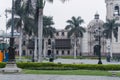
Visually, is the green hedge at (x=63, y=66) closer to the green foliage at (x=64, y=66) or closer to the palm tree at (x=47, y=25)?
the green foliage at (x=64, y=66)

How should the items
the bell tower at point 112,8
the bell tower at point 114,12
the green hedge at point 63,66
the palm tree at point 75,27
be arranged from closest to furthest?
1. the green hedge at point 63,66
2. the palm tree at point 75,27
3. the bell tower at point 114,12
4. the bell tower at point 112,8

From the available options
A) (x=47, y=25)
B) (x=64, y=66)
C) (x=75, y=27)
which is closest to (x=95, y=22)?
(x=75, y=27)

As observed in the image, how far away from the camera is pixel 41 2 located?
45.3m

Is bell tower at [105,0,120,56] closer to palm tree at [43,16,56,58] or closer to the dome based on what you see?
the dome

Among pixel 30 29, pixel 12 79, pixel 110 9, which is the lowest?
pixel 12 79

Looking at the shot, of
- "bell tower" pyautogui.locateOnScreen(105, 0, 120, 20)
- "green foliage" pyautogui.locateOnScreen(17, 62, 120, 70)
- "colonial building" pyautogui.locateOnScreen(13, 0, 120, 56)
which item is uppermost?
"bell tower" pyautogui.locateOnScreen(105, 0, 120, 20)

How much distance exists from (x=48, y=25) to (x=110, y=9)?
92.6 feet

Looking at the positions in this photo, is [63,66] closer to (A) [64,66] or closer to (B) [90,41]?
(A) [64,66]

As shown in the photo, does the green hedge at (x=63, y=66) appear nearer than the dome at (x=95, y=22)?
Yes

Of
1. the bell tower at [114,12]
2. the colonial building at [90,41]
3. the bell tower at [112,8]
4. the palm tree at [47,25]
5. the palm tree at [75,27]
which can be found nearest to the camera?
the palm tree at [47,25]

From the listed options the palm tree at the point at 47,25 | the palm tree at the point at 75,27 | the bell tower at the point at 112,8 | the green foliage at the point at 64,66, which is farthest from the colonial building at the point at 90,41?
the green foliage at the point at 64,66

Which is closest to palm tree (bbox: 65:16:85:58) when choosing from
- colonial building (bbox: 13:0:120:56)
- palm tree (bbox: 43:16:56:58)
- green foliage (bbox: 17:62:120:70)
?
colonial building (bbox: 13:0:120:56)

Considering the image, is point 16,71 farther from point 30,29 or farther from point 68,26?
point 68,26

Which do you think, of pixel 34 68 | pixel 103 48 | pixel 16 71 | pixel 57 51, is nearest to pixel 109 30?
pixel 103 48
